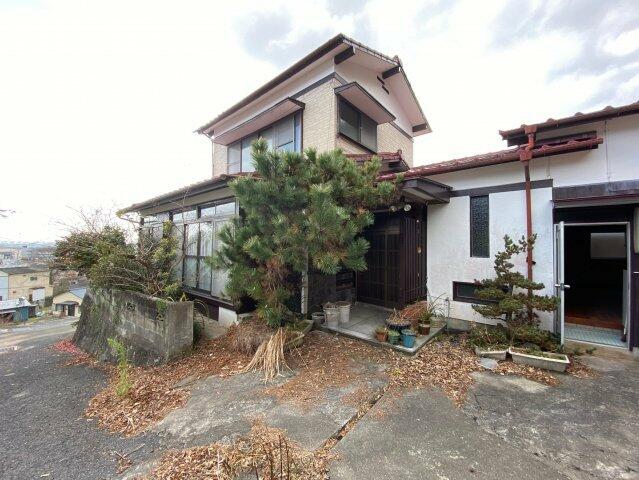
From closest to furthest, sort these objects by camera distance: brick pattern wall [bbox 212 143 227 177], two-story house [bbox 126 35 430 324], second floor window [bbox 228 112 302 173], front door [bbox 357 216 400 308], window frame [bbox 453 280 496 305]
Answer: window frame [bbox 453 280 496 305] < front door [bbox 357 216 400 308] < two-story house [bbox 126 35 430 324] < second floor window [bbox 228 112 302 173] < brick pattern wall [bbox 212 143 227 177]

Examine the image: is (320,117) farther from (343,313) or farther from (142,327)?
(142,327)

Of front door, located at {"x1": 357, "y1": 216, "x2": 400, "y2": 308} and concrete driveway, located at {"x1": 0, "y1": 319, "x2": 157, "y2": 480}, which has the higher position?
front door, located at {"x1": 357, "y1": 216, "x2": 400, "y2": 308}

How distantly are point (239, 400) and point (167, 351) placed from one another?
7.45ft

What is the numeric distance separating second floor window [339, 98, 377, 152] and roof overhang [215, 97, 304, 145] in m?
1.32

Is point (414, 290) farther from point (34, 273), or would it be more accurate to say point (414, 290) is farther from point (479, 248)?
point (34, 273)

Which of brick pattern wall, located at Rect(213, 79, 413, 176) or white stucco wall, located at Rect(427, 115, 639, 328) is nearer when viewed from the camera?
white stucco wall, located at Rect(427, 115, 639, 328)

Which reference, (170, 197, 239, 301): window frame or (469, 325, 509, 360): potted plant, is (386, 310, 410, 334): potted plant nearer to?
(469, 325, 509, 360): potted plant

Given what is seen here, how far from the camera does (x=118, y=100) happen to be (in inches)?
375

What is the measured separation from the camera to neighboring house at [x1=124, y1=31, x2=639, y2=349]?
459 centimetres

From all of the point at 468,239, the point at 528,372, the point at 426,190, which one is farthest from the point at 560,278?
the point at 426,190

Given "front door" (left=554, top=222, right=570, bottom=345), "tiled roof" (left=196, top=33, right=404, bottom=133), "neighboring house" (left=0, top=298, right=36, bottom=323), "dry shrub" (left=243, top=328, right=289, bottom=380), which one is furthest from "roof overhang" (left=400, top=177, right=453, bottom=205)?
"neighboring house" (left=0, top=298, right=36, bottom=323)

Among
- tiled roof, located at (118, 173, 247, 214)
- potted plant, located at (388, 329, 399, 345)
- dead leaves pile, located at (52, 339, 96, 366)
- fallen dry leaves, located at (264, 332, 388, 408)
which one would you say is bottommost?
dead leaves pile, located at (52, 339, 96, 366)

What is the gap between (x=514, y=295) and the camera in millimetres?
4672

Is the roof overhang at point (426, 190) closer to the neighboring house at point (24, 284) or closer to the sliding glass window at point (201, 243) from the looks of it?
the sliding glass window at point (201, 243)
